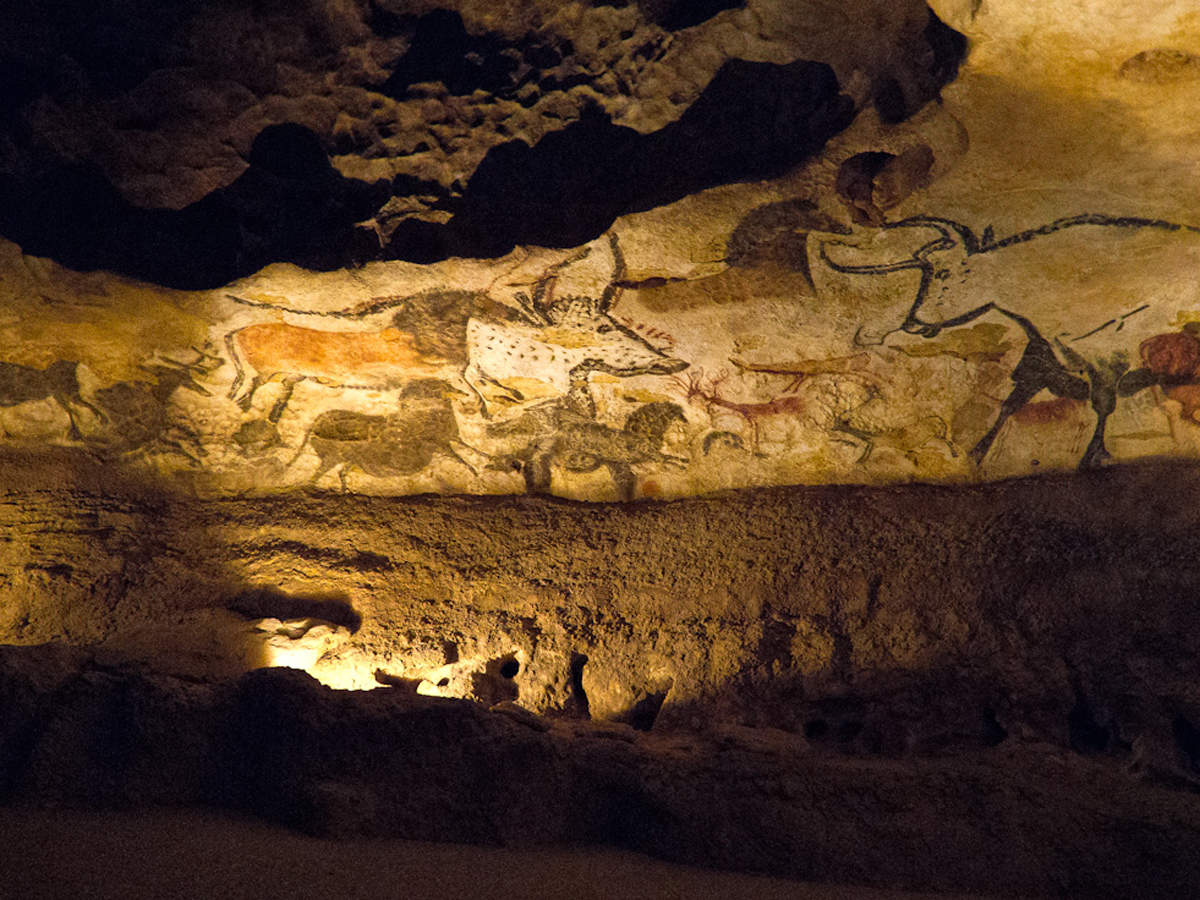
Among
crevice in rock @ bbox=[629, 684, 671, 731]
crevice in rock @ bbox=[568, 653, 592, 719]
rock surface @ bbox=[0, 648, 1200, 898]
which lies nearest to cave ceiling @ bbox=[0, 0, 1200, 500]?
crevice in rock @ bbox=[568, 653, 592, 719]

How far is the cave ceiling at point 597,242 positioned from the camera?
2969mm

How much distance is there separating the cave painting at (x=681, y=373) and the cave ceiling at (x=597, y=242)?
0.02m

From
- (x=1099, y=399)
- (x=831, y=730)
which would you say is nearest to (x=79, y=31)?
(x=831, y=730)

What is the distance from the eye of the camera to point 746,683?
3893mm

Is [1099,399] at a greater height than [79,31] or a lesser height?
lesser

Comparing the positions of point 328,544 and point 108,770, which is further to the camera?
point 328,544

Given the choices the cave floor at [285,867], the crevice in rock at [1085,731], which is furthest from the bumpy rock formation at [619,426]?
the cave floor at [285,867]

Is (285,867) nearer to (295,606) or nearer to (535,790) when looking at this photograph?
(535,790)

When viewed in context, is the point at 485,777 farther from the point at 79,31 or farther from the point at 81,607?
the point at 79,31

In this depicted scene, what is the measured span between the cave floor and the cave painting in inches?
88.8

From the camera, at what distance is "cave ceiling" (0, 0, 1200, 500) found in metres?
2.97

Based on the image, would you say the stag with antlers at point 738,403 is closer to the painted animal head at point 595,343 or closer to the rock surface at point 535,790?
the painted animal head at point 595,343

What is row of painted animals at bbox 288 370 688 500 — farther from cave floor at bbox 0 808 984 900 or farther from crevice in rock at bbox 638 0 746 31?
cave floor at bbox 0 808 984 900

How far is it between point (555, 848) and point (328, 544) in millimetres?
2397
